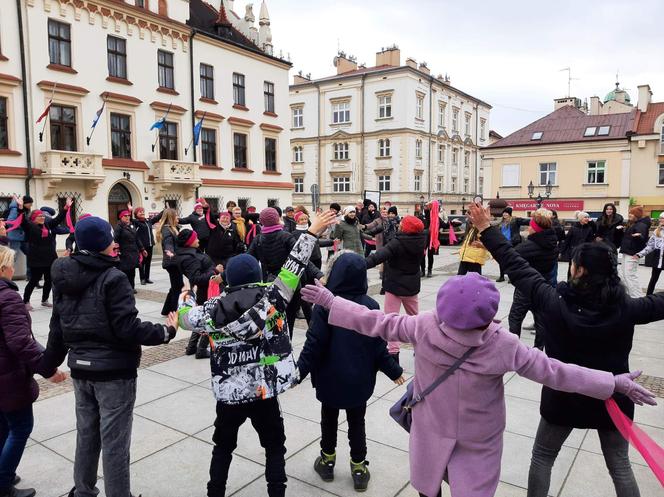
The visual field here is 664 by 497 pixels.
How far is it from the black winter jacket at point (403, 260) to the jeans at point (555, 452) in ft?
12.0

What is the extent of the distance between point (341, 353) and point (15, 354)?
207 centimetres

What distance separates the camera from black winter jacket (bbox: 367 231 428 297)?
21.1 ft

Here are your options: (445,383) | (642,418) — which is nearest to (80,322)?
(445,383)

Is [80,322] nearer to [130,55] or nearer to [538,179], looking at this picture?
[130,55]

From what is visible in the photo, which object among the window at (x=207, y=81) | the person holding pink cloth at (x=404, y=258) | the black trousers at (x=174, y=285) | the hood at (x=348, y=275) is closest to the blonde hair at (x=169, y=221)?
the black trousers at (x=174, y=285)

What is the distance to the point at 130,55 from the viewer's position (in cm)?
2139

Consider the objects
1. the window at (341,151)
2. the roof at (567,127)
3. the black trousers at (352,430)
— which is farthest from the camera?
the window at (341,151)

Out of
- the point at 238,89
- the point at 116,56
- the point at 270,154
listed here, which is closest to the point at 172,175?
the point at 116,56

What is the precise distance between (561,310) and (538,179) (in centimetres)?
3929

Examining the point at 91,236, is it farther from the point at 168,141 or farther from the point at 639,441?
the point at 168,141

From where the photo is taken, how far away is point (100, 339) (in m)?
2.86

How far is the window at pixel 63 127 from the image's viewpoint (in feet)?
62.4

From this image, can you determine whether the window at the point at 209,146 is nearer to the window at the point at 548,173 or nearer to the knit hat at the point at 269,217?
the knit hat at the point at 269,217

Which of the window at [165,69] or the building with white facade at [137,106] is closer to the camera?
the building with white facade at [137,106]
